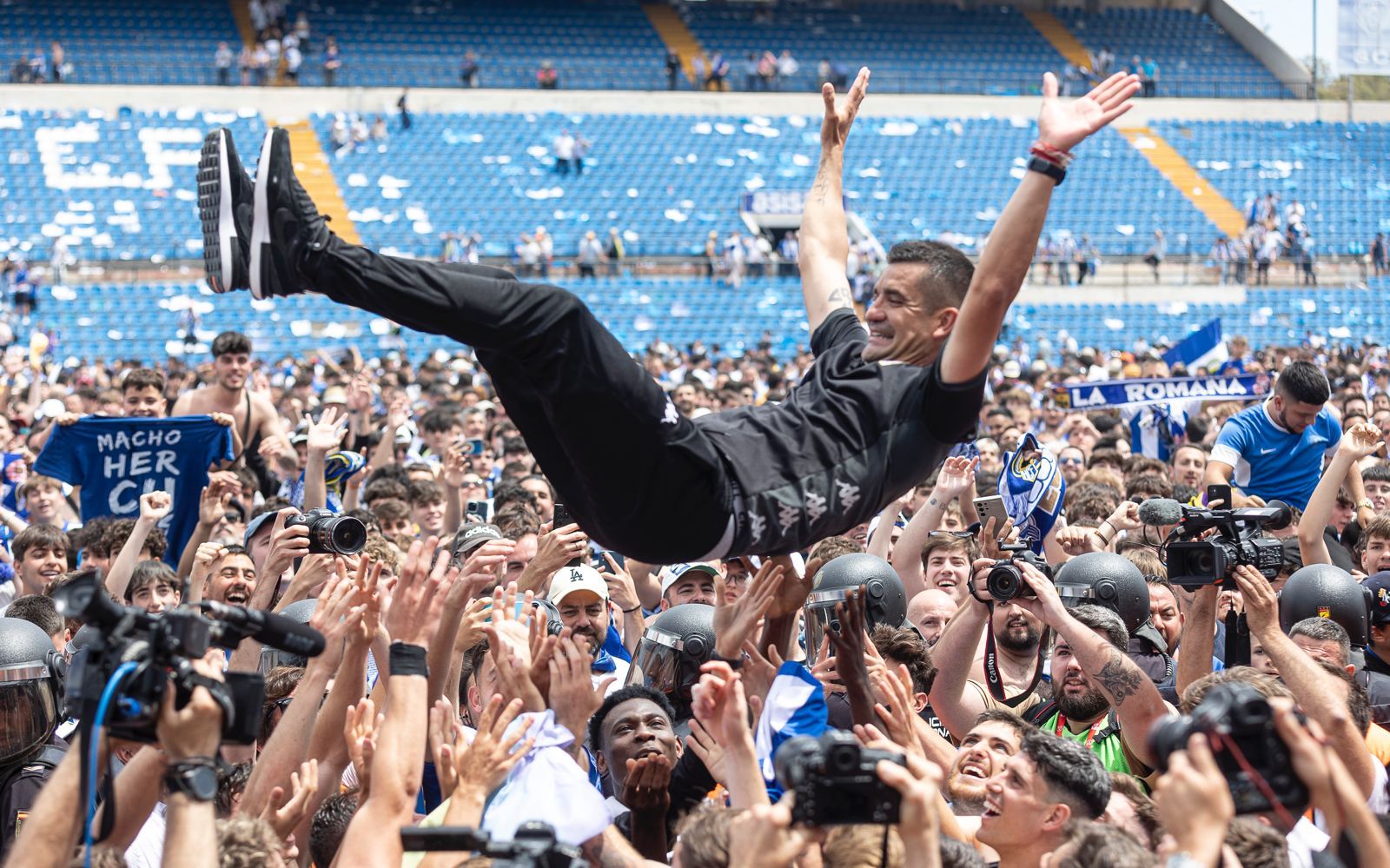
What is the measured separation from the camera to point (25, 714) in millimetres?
4883

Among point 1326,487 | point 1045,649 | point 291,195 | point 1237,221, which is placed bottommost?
point 1237,221

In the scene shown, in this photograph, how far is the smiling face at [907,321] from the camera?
4957mm

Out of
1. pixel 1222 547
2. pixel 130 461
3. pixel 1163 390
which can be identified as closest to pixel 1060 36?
pixel 1163 390

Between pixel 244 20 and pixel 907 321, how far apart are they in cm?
3575

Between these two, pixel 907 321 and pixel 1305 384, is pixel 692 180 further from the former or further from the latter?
pixel 907 321

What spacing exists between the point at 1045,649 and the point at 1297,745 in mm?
3748

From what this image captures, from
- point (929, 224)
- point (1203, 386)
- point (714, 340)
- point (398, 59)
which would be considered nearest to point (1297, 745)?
point (1203, 386)

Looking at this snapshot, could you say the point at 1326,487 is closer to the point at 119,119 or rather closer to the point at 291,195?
the point at 291,195

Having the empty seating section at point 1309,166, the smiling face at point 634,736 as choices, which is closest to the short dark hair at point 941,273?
the smiling face at point 634,736

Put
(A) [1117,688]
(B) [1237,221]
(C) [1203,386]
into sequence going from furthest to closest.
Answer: (B) [1237,221] < (C) [1203,386] < (A) [1117,688]

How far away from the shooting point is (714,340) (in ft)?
93.6

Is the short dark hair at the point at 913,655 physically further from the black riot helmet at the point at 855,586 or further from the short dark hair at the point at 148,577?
the short dark hair at the point at 148,577

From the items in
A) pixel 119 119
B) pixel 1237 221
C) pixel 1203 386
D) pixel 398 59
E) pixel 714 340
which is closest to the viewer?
pixel 1203 386

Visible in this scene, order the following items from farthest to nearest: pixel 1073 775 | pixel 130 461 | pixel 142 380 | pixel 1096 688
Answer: pixel 142 380
pixel 130 461
pixel 1096 688
pixel 1073 775
